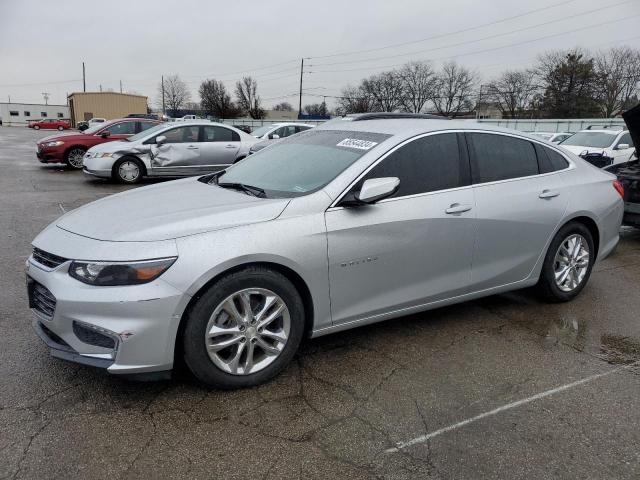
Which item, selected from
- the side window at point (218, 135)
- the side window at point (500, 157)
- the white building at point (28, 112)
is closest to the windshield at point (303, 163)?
the side window at point (500, 157)

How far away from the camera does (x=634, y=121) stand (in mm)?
6613

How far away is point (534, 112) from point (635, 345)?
68.5m

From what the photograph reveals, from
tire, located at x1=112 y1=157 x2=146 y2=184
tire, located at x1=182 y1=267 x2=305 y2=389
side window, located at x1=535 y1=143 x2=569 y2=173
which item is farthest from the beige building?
tire, located at x1=182 y1=267 x2=305 y2=389

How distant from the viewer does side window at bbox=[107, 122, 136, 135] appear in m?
14.8

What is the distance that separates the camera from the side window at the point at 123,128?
1485cm

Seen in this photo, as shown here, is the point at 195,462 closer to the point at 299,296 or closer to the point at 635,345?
the point at 299,296

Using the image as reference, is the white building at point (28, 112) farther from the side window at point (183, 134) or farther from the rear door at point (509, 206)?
the rear door at point (509, 206)

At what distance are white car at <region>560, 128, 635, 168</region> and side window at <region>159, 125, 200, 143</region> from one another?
30.2 feet

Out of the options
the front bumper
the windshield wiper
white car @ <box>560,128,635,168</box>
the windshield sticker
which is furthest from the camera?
white car @ <box>560,128,635,168</box>

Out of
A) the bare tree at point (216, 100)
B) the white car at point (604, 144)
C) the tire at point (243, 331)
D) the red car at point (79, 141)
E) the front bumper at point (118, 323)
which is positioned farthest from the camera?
the bare tree at point (216, 100)

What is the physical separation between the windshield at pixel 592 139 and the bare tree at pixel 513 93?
5914cm

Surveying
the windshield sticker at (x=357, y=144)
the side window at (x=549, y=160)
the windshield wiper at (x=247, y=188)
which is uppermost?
the windshield sticker at (x=357, y=144)

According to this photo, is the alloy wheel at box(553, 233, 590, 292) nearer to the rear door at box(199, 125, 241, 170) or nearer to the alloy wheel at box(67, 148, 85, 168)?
the rear door at box(199, 125, 241, 170)

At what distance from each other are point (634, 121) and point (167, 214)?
6342 millimetres
